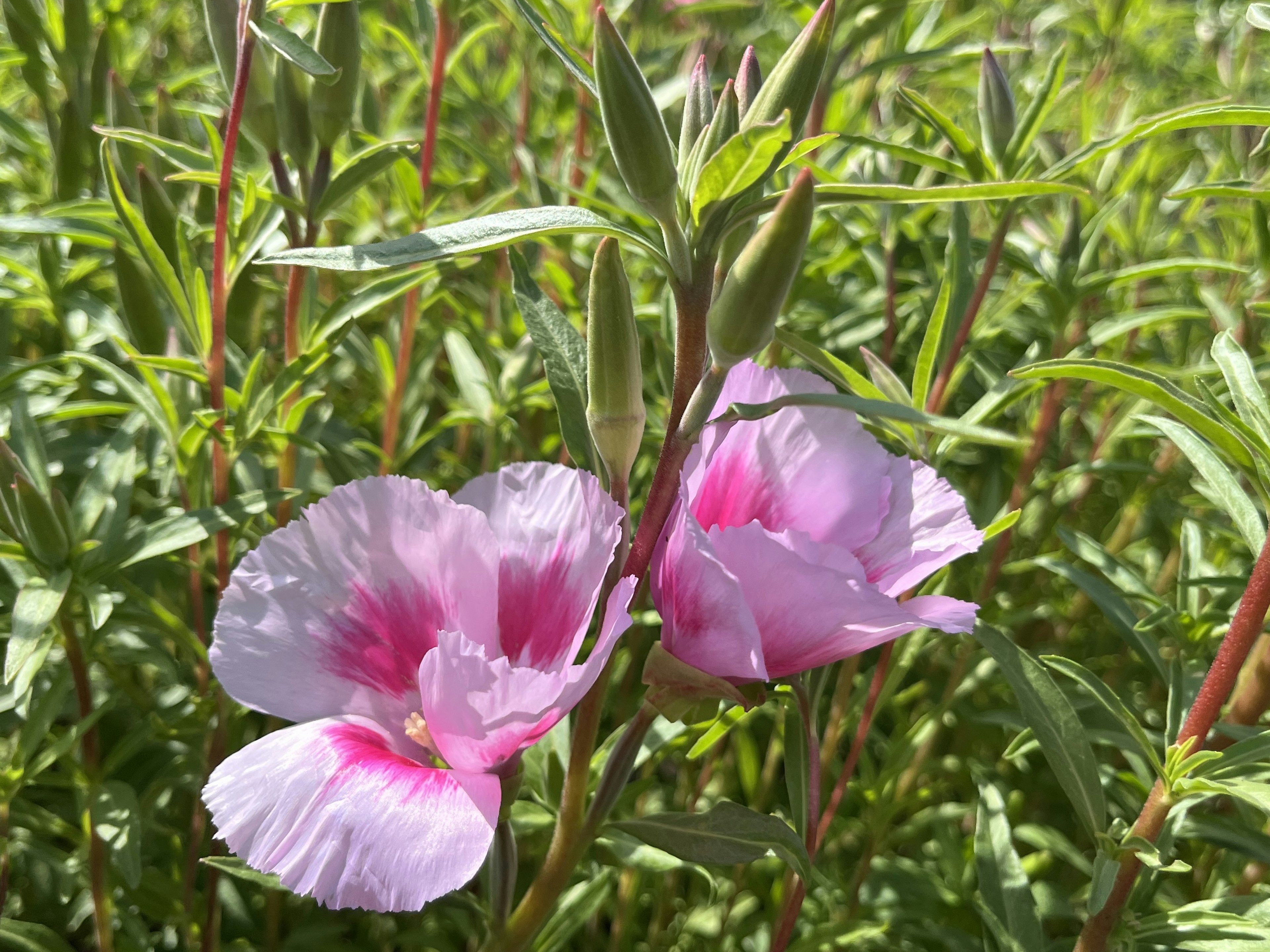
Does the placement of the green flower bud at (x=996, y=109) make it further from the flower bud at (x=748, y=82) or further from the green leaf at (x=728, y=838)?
the green leaf at (x=728, y=838)

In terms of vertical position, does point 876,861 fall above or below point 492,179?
below

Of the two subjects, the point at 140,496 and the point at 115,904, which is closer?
the point at 115,904

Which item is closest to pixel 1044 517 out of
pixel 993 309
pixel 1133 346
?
pixel 1133 346

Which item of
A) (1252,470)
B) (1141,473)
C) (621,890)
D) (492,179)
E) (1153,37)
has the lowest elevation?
(621,890)

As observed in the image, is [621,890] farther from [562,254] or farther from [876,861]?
[562,254]

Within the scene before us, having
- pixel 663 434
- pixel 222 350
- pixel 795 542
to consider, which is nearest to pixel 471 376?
pixel 663 434

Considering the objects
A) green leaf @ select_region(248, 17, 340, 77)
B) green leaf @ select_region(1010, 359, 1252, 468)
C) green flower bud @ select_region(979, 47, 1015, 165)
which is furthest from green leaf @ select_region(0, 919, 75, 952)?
green flower bud @ select_region(979, 47, 1015, 165)

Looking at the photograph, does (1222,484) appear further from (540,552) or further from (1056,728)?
(540,552)

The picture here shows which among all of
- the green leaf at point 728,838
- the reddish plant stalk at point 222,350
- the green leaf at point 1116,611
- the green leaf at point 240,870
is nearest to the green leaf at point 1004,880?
the green leaf at point 1116,611

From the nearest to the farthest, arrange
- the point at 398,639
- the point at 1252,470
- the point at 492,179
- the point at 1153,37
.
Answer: the point at 398,639 → the point at 1252,470 → the point at 492,179 → the point at 1153,37
